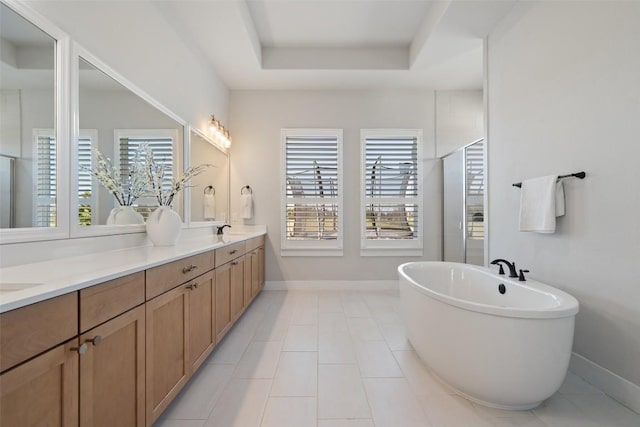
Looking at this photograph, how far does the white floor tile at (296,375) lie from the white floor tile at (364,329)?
52cm

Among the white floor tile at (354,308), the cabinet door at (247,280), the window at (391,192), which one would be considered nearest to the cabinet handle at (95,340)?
the cabinet door at (247,280)

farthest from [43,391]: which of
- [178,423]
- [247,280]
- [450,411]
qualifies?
[247,280]

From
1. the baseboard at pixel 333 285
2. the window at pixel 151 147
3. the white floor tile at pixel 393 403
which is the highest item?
the window at pixel 151 147

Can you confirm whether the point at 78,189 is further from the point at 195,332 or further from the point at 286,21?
the point at 286,21

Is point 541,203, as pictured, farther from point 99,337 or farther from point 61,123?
point 61,123

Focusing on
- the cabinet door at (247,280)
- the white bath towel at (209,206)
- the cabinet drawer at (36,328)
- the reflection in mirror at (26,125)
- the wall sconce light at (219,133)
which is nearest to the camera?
the cabinet drawer at (36,328)

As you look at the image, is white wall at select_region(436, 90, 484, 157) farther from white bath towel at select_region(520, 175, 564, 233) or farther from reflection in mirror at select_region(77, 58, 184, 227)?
reflection in mirror at select_region(77, 58, 184, 227)

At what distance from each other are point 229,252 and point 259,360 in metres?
0.90

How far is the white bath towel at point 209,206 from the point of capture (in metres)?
3.21

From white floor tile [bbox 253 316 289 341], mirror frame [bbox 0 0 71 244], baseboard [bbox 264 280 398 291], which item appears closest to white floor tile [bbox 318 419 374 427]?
white floor tile [bbox 253 316 289 341]

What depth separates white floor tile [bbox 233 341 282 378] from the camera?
1.92 metres

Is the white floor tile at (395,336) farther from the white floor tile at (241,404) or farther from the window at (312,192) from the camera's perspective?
the window at (312,192)

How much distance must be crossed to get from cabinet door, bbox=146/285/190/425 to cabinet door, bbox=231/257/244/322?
0.85m

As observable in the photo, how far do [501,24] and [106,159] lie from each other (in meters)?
3.41
